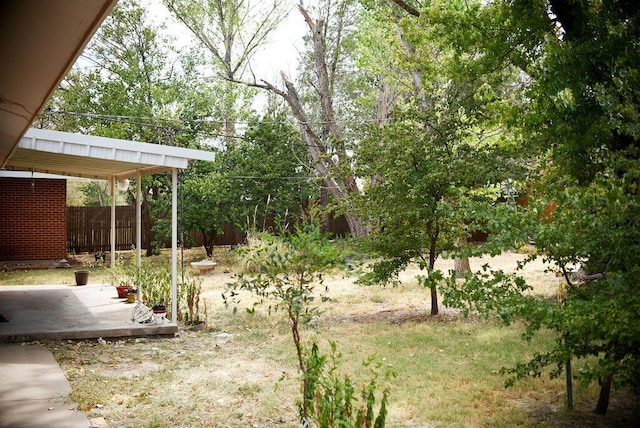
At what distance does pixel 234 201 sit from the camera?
21188 mm

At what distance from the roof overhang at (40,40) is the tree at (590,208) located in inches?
121

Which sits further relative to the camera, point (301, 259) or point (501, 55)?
point (501, 55)

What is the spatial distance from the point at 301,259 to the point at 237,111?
2267 centimetres

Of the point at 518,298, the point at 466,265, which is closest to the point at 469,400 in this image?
the point at 518,298

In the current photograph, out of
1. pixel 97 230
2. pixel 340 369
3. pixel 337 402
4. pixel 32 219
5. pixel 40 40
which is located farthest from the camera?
pixel 97 230

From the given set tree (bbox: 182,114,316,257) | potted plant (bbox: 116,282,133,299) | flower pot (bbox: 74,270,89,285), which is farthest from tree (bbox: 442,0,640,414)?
tree (bbox: 182,114,316,257)

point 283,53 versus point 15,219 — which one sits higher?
point 283,53

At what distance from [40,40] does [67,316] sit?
7930 mm

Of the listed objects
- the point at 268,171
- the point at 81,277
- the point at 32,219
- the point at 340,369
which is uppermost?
the point at 268,171

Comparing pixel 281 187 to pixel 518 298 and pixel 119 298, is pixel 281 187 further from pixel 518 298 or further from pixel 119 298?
pixel 518 298

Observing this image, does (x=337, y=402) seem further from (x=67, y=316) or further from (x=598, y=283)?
(x=67, y=316)

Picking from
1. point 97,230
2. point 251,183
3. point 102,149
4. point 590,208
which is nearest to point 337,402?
point 590,208

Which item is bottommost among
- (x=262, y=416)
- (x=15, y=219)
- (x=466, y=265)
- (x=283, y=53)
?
(x=262, y=416)

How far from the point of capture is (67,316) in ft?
32.5
